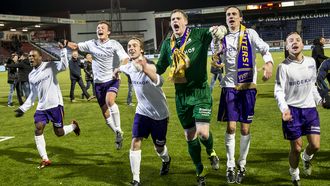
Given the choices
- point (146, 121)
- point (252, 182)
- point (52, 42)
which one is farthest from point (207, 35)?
point (52, 42)

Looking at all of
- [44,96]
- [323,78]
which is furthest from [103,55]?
[323,78]

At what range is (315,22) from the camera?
206ft

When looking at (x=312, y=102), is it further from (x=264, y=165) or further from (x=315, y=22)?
(x=315, y=22)

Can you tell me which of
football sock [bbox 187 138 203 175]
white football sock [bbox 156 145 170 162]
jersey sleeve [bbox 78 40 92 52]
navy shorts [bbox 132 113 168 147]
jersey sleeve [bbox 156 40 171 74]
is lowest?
white football sock [bbox 156 145 170 162]

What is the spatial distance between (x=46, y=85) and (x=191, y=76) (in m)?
3.21

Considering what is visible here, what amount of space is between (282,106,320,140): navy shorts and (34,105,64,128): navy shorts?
433 centimetres

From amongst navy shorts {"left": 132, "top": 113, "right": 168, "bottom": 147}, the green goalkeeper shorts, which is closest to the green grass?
navy shorts {"left": 132, "top": 113, "right": 168, "bottom": 147}

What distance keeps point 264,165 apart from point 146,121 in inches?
92.4

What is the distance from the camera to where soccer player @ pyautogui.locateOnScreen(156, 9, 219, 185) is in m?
5.58

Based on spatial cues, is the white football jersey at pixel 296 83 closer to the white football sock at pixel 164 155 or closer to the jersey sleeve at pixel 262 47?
the jersey sleeve at pixel 262 47

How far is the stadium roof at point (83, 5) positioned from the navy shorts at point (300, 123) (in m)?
68.1

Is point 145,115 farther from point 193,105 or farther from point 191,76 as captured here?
point 191,76

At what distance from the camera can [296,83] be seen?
209 inches

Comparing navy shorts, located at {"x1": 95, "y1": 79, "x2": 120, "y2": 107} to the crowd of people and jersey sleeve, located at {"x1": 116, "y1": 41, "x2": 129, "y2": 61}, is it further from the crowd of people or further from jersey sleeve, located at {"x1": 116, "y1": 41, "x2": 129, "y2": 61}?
the crowd of people
